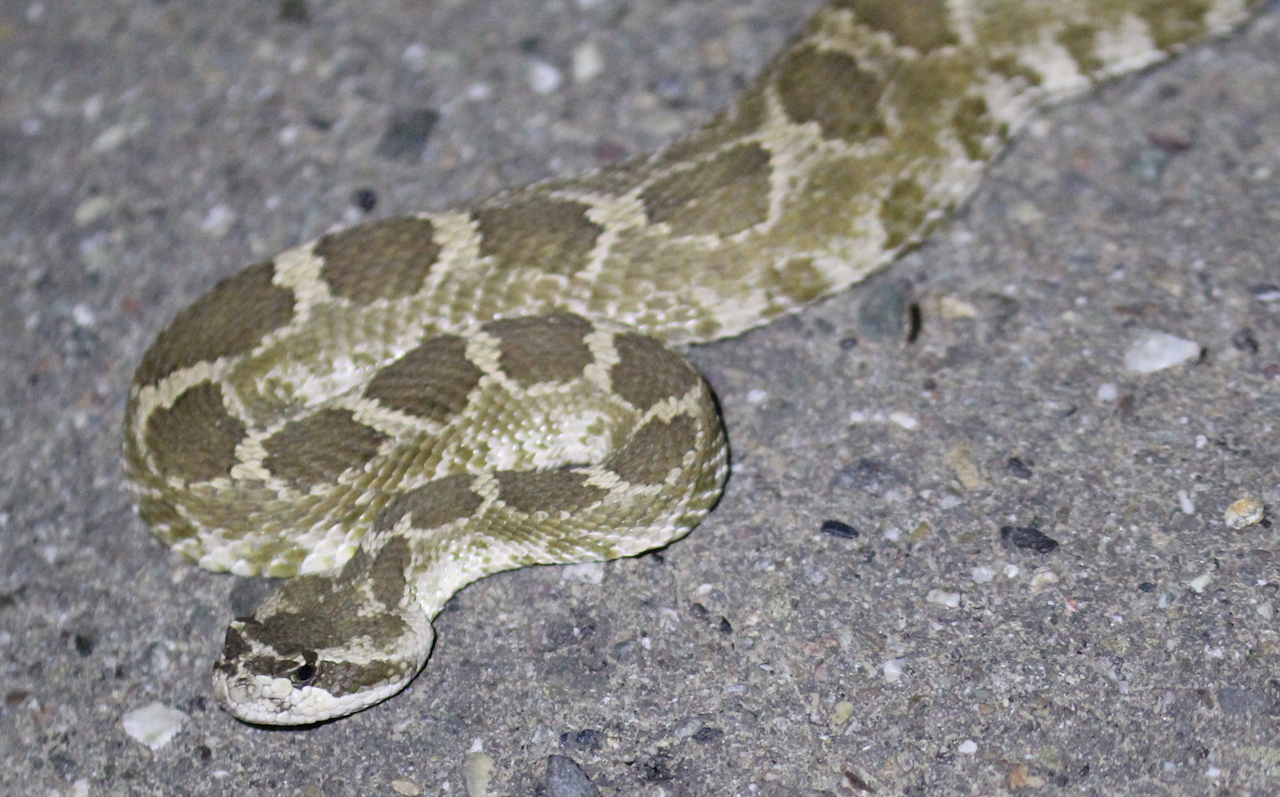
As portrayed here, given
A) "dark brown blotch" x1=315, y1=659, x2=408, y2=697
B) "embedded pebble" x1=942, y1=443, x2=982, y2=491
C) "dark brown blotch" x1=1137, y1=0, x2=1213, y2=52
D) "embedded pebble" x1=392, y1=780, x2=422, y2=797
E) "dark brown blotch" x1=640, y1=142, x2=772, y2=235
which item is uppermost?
"dark brown blotch" x1=1137, y1=0, x2=1213, y2=52

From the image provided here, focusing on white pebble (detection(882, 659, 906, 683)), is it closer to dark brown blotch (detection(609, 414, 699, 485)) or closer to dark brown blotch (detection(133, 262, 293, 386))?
dark brown blotch (detection(609, 414, 699, 485))

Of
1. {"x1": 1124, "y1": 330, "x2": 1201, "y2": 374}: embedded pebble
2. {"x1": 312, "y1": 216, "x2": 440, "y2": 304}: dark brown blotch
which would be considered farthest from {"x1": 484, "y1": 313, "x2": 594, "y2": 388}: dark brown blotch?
{"x1": 1124, "y1": 330, "x2": 1201, "y2": 374}: embedded pebble

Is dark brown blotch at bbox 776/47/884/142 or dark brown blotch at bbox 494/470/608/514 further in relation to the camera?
dark brown blotch at bbox 776/47/884/142

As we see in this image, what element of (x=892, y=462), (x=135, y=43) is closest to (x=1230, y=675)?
(x=892, y=462)

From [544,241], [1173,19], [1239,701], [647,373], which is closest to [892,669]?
[1239,701]

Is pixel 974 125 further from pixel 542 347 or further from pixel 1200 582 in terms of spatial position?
pixel 1200 582

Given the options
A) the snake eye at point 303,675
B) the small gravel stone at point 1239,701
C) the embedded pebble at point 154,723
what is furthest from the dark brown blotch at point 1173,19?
the embedded pebble at point 154,723
